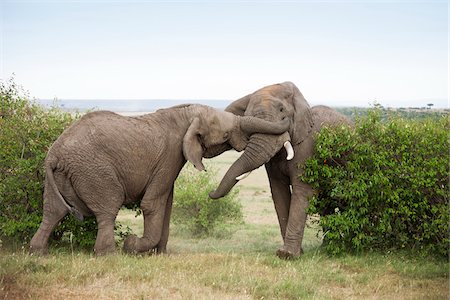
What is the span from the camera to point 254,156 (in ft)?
39.2

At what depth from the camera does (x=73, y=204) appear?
36.9 feet

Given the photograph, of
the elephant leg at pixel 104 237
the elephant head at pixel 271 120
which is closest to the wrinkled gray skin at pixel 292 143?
the elephant head at pixel 271 120

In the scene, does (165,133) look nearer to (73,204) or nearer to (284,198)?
(73,204)

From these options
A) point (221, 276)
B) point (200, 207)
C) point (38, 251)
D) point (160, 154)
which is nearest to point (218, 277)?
point (221, 276)

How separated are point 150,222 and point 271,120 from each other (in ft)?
9.94

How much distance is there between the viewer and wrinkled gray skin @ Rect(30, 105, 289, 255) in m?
11.0

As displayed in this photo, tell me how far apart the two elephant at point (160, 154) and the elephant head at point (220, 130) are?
0.02 metres

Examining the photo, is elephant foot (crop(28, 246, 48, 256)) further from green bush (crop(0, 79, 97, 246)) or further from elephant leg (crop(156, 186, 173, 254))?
elephant leg (crop(156, 186, 173, 254))

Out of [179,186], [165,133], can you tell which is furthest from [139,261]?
[179,186]

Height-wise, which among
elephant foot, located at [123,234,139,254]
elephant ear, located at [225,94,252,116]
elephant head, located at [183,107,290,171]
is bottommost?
elephant foot, located at [123,234,139,254]

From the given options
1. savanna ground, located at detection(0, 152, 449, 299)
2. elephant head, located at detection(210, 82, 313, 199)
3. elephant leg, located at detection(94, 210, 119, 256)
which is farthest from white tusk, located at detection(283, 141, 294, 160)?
elephant leg, located at detection(94, 210, 119, 256)

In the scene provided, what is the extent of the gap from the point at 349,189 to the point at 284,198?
6.63ft

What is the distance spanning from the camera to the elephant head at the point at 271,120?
1194 cm

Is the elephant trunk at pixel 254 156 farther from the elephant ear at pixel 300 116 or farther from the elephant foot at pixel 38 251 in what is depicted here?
the elephant foot at pixel 38 251
